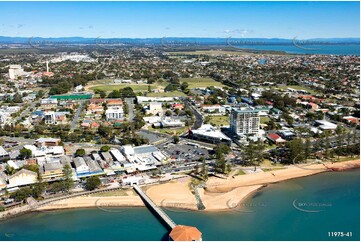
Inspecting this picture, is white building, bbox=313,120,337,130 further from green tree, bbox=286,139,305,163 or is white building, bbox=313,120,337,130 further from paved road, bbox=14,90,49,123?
paved road, bbox=14,90,49,123

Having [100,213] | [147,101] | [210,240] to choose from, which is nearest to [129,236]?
[100,213]

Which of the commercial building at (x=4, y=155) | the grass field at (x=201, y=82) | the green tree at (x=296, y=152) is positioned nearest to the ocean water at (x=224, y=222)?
the green tree at (x=296, y=152)

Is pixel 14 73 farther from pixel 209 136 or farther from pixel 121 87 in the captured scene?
pixel 209 136

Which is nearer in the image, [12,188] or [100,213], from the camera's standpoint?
[100,213]

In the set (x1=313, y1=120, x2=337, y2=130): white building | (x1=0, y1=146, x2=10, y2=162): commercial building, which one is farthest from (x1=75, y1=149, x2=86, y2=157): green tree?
(x1=313, y1=120, x2=337, y2=130): white building

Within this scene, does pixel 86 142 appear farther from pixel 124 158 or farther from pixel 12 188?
pixel 12 188

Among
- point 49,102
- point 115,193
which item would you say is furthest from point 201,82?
point 115,193
